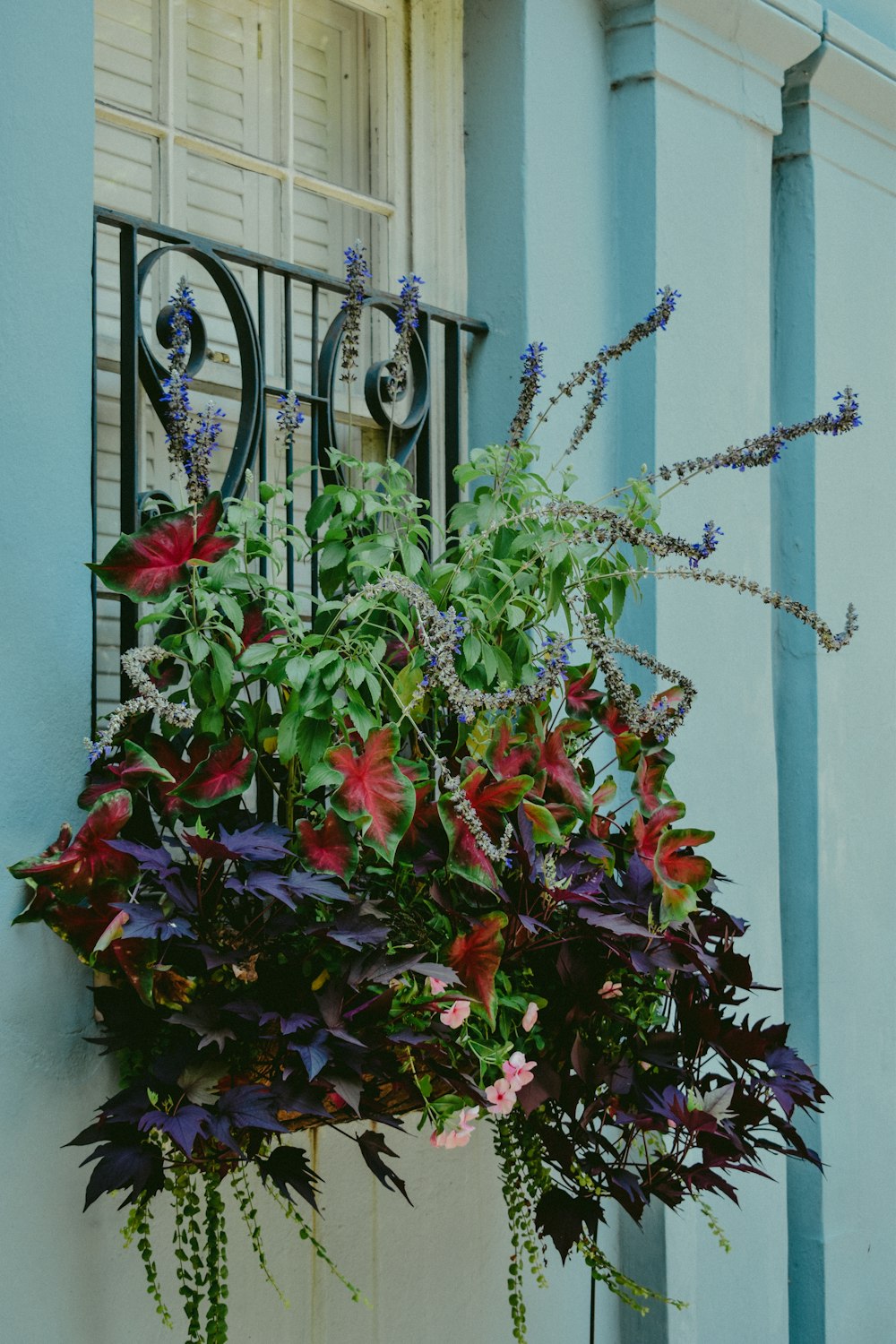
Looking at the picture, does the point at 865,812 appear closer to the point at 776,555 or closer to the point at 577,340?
the point at 776,555

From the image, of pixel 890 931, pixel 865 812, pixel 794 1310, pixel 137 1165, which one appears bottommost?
pixel 794 1310

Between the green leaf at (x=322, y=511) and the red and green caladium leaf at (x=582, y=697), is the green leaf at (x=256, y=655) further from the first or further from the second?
the red and green caladium leaf at (x=582, y=697)

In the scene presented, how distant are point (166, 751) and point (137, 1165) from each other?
59 cm

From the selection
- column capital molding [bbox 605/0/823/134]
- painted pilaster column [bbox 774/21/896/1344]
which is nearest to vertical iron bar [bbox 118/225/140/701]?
column capital molding [bbox 605/0/823/134]

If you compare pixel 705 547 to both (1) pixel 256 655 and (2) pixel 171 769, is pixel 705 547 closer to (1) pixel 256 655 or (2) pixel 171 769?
(1) pixel 256 655

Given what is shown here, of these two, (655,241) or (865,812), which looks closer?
(655,241)

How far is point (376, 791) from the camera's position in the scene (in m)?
2.11

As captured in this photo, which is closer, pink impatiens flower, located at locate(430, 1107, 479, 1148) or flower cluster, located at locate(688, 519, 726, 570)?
pink impatiens flower, located at locate(430, 1107, 479, 1148)

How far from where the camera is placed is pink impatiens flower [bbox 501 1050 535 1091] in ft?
7.10

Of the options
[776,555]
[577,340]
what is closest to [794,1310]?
[776,555]

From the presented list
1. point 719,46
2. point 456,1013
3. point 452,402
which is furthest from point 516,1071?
point 719,46

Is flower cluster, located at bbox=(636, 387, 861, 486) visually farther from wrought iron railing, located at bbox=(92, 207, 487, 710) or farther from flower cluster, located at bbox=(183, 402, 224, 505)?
flower cluster, located at bbox=(183, 402, 224, 505)

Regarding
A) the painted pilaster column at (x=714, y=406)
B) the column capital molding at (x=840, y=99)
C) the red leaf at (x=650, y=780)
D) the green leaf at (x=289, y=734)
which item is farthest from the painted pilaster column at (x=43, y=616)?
the column capital molding at (x=840, y=99)

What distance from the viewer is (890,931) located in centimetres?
425
